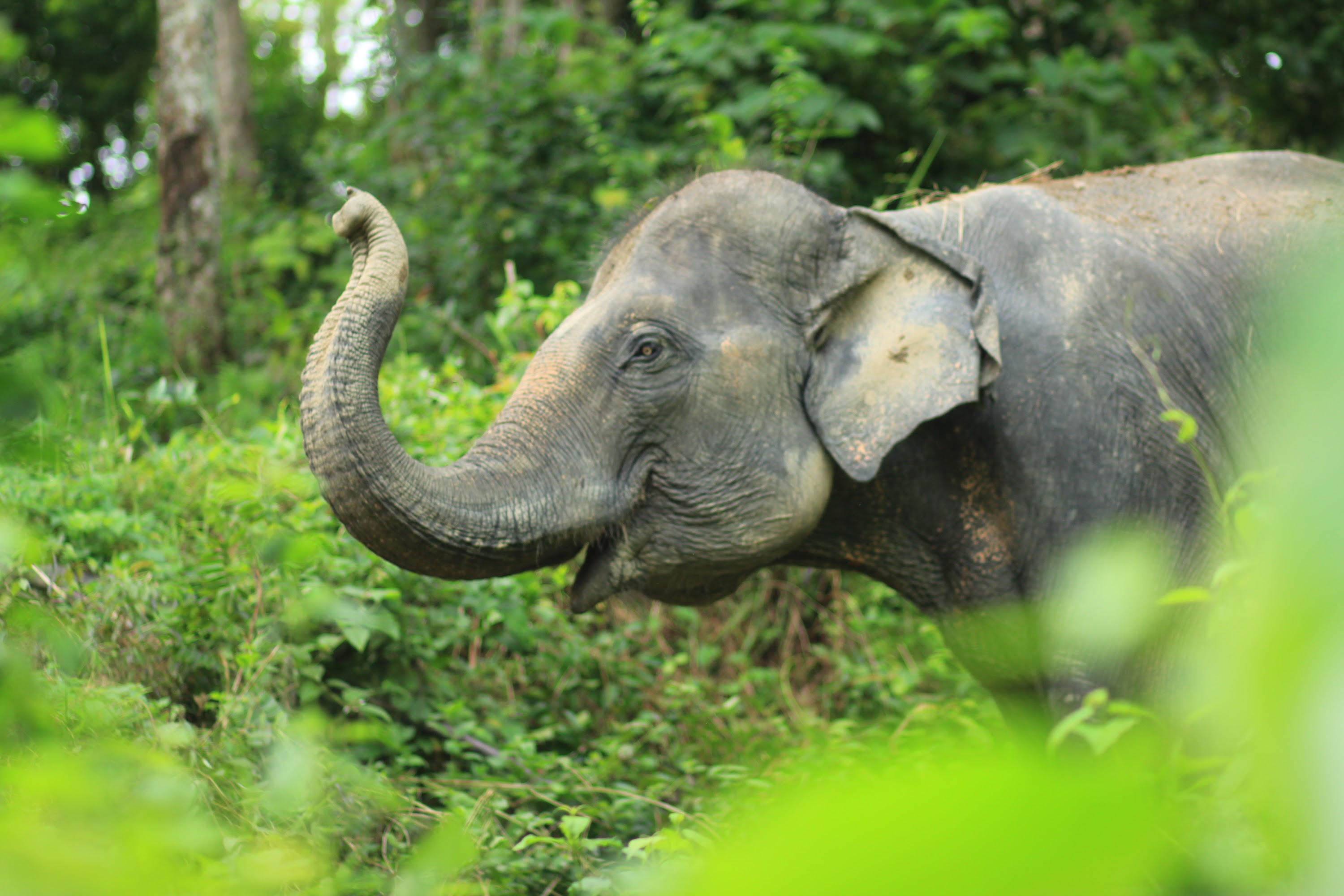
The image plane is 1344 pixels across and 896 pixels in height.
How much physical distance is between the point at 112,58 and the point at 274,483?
14311 mm

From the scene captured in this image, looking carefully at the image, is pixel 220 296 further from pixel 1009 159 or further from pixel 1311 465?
pixel 1311 465

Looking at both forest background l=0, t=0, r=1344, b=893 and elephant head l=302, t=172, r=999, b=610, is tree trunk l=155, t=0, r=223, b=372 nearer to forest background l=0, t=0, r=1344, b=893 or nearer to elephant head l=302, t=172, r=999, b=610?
forest background l=0, t=0, r=1344, b=893

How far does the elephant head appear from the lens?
235cm

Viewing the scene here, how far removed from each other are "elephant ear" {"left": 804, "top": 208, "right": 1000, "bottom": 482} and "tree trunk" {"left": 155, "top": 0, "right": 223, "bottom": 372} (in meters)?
4.23

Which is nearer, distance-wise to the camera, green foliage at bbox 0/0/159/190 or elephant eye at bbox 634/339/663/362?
elephant eye at bbox 634/339/663/362

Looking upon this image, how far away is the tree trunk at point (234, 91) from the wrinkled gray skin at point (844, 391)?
8.50 metres

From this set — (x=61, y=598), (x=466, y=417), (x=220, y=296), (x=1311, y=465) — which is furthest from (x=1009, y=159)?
(x=1311, y=465)

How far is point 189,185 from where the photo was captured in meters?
6.05

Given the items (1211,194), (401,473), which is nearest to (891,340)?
(1211,194)

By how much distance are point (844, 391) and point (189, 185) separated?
4.58 m

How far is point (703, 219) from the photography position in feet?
8.89

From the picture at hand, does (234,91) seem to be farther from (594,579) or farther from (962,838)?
(962,838)

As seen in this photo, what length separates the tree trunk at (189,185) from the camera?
598 centimetres

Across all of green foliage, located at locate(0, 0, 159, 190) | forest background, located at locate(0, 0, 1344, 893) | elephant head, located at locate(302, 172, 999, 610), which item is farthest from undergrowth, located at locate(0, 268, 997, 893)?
green foliage, located at locate(0, 0, 159, 190)
